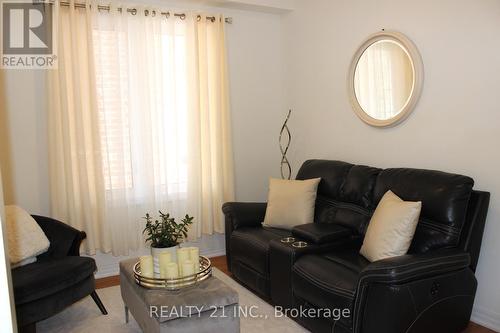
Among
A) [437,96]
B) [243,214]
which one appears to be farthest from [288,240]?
[437,96]

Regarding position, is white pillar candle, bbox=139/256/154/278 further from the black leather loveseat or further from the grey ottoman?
the black leather loveseat

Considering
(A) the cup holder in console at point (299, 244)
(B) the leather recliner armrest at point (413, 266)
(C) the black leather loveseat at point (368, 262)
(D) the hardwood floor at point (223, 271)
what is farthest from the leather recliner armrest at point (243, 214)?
(B) the leather recliner armrest at point (413, 266)

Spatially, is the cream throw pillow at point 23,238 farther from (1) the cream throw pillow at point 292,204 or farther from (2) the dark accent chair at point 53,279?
(1) the cream throw pillow at point 292,204

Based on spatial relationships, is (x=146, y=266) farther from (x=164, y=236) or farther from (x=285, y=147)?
(x=285, y=147)

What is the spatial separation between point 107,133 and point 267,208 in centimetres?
156

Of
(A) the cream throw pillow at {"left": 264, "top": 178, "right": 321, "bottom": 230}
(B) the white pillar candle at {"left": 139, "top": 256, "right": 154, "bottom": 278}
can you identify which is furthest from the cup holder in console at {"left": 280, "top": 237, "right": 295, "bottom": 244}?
(B) the white pillar candle at {"left": 139, "top": 256, "right": 154, "bottom": 278}

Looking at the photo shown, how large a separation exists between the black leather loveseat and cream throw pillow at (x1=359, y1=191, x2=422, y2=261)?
0.38ft

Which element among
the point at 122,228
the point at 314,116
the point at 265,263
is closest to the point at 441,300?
the point at 265,263

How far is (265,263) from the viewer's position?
308 centimetres

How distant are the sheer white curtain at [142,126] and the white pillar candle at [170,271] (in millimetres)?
1501

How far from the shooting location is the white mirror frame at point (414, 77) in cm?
307

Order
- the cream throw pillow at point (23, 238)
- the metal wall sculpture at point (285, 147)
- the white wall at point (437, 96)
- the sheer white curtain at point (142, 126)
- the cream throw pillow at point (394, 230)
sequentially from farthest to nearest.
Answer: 1. the metal wall sculpture at point (285, 147)
2. the sheer white curtain at point (142, 126)
3. the cream throw pillow at point (23, 238)
4. the white wall at point (437, 96)
5. the cream throw pillow at point (394, 230)

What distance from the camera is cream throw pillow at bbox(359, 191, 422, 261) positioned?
8.18ft

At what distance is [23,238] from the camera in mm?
2865
